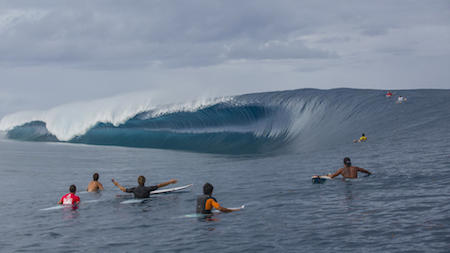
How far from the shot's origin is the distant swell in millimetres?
27141

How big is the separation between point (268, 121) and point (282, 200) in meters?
23.3

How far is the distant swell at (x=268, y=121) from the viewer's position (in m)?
27.1

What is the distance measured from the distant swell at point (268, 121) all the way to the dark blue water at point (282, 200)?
225mm

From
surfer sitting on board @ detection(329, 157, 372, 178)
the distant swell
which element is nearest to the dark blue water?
the distant swell

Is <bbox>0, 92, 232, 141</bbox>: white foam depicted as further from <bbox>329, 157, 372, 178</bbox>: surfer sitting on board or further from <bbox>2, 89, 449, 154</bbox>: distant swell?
<bbox>329, 157, 372, 178</bbox>: surfer sitting on board

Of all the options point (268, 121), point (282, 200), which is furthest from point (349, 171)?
point (268, 121)

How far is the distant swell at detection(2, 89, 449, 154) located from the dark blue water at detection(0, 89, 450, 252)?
225 mm

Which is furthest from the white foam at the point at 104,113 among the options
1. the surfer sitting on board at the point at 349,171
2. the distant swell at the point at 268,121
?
the surfer sitting on board at the point at 349,171

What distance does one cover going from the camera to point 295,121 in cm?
3294

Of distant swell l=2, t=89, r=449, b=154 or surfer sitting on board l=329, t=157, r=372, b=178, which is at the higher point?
distant swell l=2, t=89, r=449, b=154

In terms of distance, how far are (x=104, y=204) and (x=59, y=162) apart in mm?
14751

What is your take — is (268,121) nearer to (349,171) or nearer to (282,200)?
(349,171)

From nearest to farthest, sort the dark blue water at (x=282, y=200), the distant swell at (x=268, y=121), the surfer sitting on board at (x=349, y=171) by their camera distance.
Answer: the dark blue water at (x=282, y=200)
the surfer sitting on board at (x=349, y=171)
the distant swell at (x=268, y=121)

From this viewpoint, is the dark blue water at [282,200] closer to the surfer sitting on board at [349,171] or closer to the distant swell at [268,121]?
the distant swell at [268,121]
